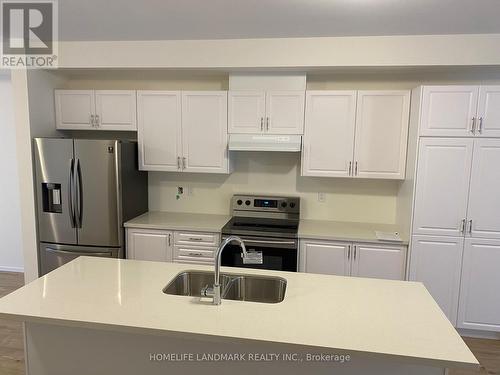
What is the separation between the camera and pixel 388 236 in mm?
3123

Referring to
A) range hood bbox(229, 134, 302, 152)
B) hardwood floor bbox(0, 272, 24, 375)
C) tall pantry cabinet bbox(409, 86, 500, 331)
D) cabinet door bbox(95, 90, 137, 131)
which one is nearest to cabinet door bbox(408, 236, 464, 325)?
tall pantry cabinet bbox(409, 86, 500, 331)

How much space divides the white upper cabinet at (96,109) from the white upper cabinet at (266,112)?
42.0 inches

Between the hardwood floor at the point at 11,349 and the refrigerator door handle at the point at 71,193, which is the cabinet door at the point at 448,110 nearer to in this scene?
the refrigerator door handle at the point at 71,193

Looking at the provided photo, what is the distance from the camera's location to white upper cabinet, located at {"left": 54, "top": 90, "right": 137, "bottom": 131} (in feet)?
11.7

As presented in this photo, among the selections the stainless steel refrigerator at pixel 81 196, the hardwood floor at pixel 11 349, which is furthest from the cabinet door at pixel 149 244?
the hardwood floor at pixel 11 349

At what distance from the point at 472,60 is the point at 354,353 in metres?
2.66

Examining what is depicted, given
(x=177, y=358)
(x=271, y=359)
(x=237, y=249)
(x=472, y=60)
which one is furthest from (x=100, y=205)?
(x=472, y=60)

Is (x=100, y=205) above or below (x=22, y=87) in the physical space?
below

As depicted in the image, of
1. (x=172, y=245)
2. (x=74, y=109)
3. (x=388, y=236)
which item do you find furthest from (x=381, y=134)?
(x=74, y=109)

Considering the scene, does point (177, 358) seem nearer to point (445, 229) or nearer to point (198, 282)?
point (198, 282)

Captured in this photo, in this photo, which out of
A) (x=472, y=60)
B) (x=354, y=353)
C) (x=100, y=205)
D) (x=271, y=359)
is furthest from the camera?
(x=100, y=205)

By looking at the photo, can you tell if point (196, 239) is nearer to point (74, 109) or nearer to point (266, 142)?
point (266, 142)

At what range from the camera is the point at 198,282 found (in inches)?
84.9

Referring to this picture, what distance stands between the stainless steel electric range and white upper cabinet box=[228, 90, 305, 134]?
0.76m
